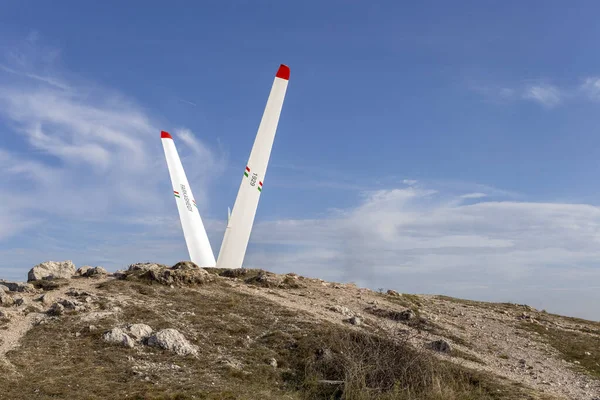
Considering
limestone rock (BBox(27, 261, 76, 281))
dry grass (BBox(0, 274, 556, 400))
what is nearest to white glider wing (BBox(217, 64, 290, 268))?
limestone rock (BBox(27, 261, 76, 281))

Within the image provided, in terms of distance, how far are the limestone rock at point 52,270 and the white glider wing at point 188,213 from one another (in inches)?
202

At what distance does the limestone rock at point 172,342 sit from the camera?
46.1ft

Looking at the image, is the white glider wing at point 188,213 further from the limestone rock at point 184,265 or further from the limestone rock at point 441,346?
the limestone rock at point 441,346

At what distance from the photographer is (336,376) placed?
1323cm

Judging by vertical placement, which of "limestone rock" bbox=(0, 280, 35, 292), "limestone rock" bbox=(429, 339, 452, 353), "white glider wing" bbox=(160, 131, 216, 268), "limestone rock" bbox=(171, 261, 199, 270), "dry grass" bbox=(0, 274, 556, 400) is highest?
"white glider wing" bbox=(160, 131, 216, 268)

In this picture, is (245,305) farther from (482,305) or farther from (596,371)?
(482,305)

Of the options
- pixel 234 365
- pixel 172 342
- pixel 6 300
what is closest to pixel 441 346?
pixel 234 365

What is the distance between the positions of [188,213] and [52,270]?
6324mm

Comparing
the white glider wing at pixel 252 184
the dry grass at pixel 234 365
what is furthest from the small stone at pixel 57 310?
the white glider wing at pixel 252 184

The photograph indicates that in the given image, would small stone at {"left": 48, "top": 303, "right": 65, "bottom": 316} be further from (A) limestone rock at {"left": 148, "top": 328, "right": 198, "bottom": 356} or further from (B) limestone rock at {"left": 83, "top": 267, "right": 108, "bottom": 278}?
(B) limestone rock at {"left": 83, "top": 267, "right": 108, "bottom": 278}

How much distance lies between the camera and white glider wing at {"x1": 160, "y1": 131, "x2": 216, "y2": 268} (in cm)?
2511

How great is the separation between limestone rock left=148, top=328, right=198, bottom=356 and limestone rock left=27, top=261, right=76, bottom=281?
29.9 ft

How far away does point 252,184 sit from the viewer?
24625 mm

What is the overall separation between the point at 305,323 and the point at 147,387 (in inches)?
219
